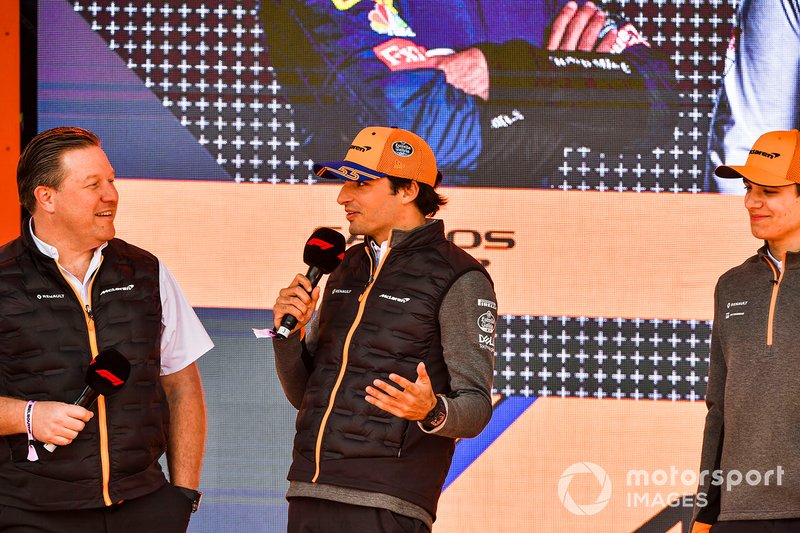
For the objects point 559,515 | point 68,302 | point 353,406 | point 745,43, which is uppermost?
point 745,43

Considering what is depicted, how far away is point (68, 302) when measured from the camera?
234 cm

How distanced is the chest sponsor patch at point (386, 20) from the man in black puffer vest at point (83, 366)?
68.2 inches

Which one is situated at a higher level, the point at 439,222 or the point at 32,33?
the point at 32,33

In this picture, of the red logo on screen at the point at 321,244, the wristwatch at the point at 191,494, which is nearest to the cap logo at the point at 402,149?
the red logo on screen at the point at 321,244

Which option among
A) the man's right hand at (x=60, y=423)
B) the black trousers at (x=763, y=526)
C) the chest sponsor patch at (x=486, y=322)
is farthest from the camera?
the chest sponsor patch at (x=486, y=322)

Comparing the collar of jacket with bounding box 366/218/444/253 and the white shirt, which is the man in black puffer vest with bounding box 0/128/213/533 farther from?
the collar of jacket with bounding box 366/218/444/253

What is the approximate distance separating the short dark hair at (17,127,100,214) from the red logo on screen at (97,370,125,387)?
1.72 feet

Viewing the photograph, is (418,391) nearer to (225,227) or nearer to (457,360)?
(457,360)

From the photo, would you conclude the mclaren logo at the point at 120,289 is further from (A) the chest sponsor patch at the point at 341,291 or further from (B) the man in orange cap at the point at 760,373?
(B) the man in orange cap at the point at 760,373

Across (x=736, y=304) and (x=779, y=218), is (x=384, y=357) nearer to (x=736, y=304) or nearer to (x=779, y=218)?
(x=736, y=304)

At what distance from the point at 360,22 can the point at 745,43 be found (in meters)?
1.52

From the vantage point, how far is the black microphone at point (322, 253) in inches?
100

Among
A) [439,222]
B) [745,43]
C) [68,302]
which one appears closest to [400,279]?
[439,222]

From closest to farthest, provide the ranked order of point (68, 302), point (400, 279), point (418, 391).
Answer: point (418, 391)
point (68, 302)
point (400, 279)
